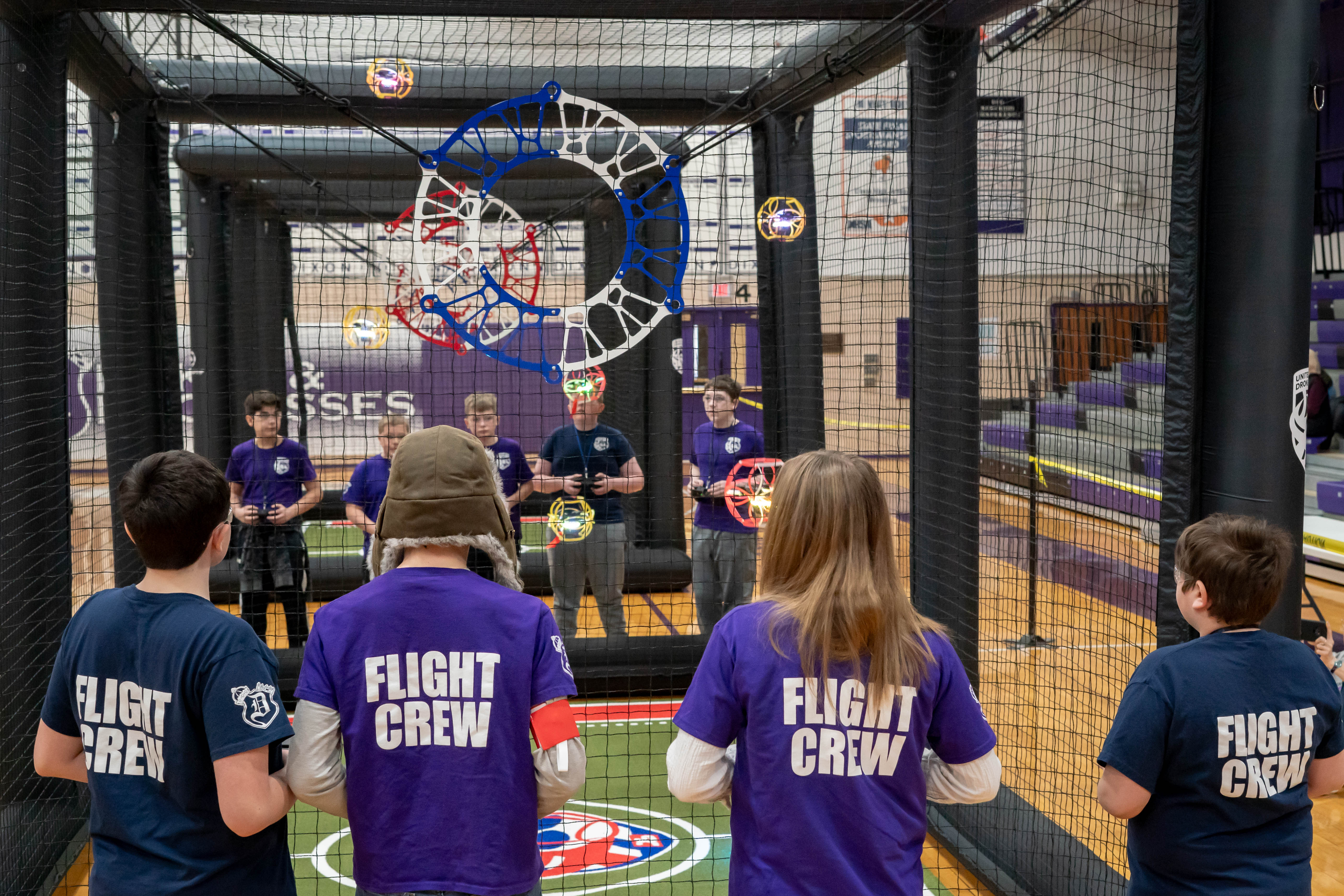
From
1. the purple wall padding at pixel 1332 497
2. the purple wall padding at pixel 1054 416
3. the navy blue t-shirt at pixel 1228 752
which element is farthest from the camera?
the purple wall padding at pixel 1054 416

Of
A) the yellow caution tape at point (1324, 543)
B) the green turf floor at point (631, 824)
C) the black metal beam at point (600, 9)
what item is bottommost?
the green turf floor at point (631, 824)

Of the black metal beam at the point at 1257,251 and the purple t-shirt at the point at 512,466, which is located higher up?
the black metal beam at the point at 1257,251

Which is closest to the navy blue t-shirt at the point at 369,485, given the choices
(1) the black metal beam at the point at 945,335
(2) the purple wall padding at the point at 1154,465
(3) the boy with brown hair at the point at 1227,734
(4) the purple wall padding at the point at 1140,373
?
(1) the black metal beam at the point at 945,335

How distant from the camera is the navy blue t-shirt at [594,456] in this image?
493cm

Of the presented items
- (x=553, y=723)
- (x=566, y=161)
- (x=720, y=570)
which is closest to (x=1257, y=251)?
(x=553, y=723)

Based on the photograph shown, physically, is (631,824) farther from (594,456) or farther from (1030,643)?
(1030,643)

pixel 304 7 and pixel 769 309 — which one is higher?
pixel 304 7

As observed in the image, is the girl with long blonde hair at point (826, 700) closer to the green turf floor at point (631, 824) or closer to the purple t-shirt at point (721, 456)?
the green turf floor at point (631, 824)

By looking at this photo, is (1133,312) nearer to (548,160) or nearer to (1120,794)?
(548,160)

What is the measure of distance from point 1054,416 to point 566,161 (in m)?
5.92

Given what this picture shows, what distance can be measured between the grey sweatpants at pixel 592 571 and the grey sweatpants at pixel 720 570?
1.23ft

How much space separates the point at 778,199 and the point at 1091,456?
6.87m

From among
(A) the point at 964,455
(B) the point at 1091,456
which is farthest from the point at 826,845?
(B) the point at 1091,456

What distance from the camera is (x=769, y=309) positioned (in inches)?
195
